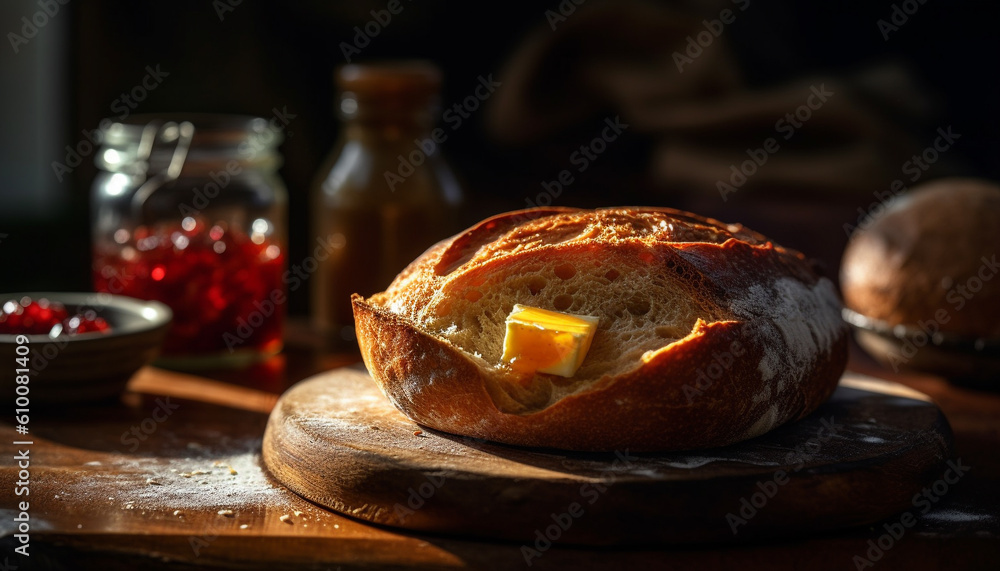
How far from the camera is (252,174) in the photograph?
8.84 feet

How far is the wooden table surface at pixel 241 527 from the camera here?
1377mm

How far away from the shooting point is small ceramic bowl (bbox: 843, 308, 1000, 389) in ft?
7.41

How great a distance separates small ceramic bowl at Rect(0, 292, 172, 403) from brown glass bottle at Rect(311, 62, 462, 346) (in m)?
0.61

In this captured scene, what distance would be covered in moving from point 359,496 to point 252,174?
143 cm

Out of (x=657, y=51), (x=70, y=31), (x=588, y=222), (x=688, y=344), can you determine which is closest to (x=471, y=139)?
(x=657, y=51)

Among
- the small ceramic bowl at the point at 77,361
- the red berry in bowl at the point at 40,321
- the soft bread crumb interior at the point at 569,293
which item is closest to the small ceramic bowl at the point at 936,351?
the soft bread crumb interior at the point at 569,293

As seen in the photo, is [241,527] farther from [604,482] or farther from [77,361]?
[77,361]

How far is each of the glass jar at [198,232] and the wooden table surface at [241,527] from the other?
1.81 feet

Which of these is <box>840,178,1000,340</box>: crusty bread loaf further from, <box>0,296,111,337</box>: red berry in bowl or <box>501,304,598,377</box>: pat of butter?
<box>0,296,111,337</box>: red berry in bowl

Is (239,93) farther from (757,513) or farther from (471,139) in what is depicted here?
(757,513)

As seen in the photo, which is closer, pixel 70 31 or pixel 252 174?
pixel 252 174

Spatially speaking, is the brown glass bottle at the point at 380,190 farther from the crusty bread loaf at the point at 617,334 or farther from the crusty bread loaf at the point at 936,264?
the crusty bread loaf at the point at 936,264

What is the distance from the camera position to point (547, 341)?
5.02 feet

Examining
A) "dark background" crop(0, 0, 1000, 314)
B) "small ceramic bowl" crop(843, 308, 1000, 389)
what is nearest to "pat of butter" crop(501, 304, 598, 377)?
"small ceramic bowl" crop(843, 308, 1000, 389)
